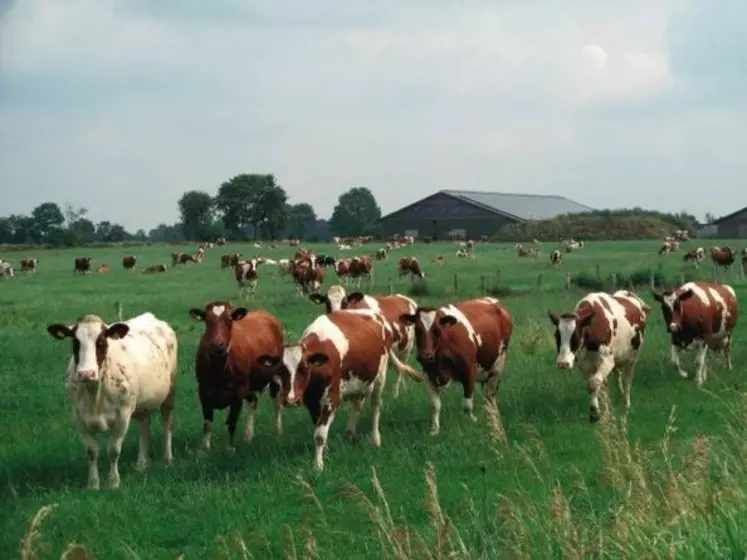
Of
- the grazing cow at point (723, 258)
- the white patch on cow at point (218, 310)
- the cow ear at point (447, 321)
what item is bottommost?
the grazing cow at point (723, 258)

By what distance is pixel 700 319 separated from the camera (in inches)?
639

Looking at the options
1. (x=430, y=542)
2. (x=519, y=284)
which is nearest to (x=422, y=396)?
(x=430, y=542)

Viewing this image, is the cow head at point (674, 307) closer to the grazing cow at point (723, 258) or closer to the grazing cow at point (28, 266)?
the grazing cow at point (723, 258)

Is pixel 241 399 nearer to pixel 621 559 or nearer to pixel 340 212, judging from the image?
pixel 621 559

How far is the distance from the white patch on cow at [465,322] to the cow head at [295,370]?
295 centimetres

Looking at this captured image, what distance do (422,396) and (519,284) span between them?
77.9ft

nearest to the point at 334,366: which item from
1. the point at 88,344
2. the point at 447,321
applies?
the point at 447,321

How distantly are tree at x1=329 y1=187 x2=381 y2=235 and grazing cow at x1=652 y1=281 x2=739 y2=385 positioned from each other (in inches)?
5022

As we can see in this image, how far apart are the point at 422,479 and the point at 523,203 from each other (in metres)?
143

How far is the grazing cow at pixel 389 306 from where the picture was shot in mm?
15454

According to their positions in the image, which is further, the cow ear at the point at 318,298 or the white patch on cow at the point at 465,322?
the cow ear at the point at 318,298

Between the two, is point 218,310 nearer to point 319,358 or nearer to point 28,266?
point 319,358

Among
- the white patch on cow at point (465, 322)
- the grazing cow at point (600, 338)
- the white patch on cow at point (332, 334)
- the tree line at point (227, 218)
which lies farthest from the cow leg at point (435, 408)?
the tree line at point (227, 218)

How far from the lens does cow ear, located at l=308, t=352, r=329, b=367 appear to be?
1105 centimetres
